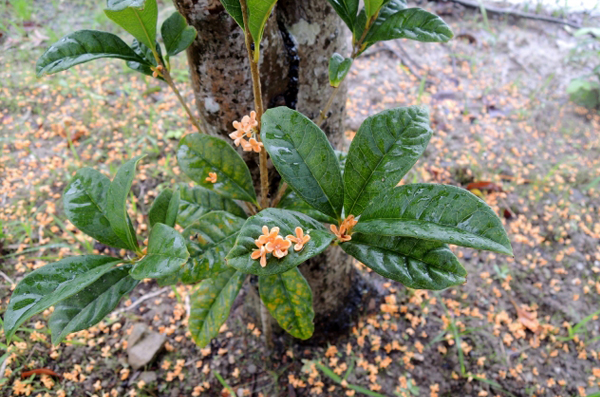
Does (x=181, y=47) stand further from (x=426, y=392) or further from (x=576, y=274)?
(x=576, y=274)

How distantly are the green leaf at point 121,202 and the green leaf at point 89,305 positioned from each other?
0.30 feet

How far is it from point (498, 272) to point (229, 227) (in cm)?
188

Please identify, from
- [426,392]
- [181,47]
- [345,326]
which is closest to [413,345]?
[426,392]

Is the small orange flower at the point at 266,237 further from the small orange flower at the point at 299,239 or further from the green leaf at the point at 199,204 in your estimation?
the green leaf at the point at 199,204

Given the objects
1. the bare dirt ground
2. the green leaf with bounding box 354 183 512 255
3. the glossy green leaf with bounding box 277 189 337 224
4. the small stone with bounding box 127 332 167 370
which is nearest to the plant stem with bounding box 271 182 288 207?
the glossy green leaf with bounding box 277 189 337 224

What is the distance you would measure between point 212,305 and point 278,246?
601 mm

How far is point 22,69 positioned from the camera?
10.1ft

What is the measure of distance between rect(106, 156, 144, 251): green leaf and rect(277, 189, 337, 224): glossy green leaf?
1.35 ft

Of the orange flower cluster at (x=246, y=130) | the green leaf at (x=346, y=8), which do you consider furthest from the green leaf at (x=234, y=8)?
the green leaf at (x=346, y=8)

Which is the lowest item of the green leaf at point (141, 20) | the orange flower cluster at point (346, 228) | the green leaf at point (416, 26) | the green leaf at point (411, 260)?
the green leaf at point (411, 260)

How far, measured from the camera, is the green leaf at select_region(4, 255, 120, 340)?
0.72 m

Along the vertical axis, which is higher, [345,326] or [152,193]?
[152,193]

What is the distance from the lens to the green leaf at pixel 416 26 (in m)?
0.91

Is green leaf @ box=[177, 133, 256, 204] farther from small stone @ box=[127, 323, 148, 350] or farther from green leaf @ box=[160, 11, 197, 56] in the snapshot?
small stone @ box=[127, 323, 148, 350]
